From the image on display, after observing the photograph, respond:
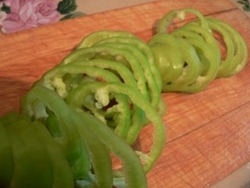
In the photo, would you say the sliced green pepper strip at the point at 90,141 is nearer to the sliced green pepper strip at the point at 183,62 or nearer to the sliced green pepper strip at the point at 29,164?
the sliced green pepper strip at the point at 29,164

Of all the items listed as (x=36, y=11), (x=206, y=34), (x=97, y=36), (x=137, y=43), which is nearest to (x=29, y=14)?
(x=36, y=11)

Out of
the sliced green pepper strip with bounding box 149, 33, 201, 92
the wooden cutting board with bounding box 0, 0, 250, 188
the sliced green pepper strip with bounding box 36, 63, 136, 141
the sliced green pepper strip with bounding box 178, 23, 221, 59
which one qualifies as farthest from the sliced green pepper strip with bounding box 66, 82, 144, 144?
the sliced green pepper strip with bounding box 178, 23, 221, 59

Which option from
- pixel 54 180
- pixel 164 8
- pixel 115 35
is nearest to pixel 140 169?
pixel 54 180

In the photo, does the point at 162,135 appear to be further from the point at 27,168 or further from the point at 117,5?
the point at 117,5

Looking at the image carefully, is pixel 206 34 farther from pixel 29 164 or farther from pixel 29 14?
pixel 29 164

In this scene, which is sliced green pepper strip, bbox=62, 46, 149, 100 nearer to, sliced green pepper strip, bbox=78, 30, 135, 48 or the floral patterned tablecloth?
sliced green pepper strip, bbox=78, 30, 135, 48

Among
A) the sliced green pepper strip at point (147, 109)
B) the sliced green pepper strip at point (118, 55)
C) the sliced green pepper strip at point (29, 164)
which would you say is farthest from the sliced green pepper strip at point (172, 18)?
the sliced green pepper strip at point (29, 164)
